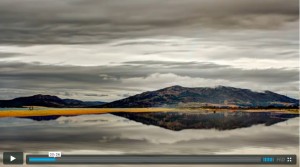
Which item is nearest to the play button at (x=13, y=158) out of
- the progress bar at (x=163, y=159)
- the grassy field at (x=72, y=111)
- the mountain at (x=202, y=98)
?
the progress bar at (x=163, y=159)

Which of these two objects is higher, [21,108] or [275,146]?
[21,108]

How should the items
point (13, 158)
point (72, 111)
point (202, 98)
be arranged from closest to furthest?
point (13, 158) → point (202, 98) → point (72, 111)

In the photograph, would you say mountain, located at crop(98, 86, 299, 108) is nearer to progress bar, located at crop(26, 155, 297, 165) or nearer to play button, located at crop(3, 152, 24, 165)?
progress bar, located at crop(26, 155, 297, 165)

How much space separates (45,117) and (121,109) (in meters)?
0.91

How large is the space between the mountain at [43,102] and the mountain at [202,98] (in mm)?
318

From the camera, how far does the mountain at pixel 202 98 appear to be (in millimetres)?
7219

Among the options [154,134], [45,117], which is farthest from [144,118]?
[45,117]

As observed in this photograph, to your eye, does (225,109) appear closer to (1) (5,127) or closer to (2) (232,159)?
(2) (232,159)

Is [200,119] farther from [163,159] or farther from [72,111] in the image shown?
[72,111]

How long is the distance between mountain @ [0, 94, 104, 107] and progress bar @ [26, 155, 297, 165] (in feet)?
2.04

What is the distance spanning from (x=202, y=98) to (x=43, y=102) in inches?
70.8

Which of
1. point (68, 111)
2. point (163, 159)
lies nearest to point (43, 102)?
point (68, 111)

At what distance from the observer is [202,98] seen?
739 cm

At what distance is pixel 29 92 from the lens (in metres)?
7.35
